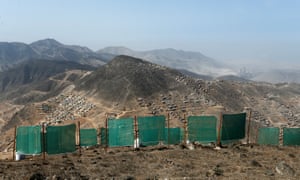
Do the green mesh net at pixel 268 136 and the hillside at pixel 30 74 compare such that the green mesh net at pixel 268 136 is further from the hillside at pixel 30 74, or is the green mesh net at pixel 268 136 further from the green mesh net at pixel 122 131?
the hillside at pixel 30 74

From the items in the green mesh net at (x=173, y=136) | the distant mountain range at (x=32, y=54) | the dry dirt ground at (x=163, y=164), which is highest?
the distant mountain range at (x=32, y=54)

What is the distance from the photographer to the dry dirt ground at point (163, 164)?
15.2 m

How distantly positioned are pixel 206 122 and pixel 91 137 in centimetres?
623

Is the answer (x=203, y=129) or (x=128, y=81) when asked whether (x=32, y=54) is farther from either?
(x=203, y=129)

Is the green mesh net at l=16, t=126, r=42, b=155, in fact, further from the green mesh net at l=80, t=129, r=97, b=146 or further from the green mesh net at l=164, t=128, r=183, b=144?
the green mesh net at l=164, t=128, r=183, b=144

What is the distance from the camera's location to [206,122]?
829 inches

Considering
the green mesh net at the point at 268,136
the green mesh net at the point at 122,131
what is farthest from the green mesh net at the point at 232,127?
the green mesh net at the point at 122,131

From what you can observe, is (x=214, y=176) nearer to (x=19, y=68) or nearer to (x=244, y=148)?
(x=244, y=148)

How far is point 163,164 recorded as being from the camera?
55.7ft

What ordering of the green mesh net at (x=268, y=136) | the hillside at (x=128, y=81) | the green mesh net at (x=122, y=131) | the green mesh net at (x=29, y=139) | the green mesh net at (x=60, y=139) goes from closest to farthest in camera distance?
1. the green mesh net at (x=29, y=139)
2. the green mesh net at (x=60, y=139)
3. the green mesh net at (x=122, y=131)
4. the green mesh net at (x=268, y=136)
5. the hillside at (x=128, y=81)

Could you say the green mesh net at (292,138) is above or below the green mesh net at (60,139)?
below

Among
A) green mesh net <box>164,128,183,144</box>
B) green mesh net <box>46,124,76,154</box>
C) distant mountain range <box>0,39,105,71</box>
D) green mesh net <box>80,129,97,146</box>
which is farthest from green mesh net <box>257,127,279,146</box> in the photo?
distant mountain range <box>0,39,105,71</box>

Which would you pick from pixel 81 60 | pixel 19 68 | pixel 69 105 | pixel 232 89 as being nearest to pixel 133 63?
pixel 69 105

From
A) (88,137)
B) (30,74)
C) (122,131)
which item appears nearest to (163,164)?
(122,131)
